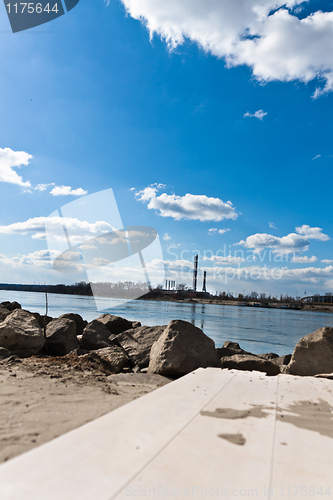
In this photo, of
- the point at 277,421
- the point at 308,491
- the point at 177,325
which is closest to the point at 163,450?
the point at 308,491

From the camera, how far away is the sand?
2.48 m

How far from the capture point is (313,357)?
5184 millimetres

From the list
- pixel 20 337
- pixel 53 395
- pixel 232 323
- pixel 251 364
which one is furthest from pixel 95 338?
A: pixel 232 323

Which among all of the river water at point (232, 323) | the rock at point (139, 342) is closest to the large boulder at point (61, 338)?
the rock at point (139, 342)

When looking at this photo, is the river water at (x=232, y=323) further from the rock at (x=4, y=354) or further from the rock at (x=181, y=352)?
the rock at (x=4, y=354)

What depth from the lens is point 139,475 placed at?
5.42 ft

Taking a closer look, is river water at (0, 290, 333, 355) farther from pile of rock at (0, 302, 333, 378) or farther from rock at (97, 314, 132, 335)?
pile of rock at (0, 302, 333, 378)

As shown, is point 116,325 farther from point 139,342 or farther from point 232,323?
point 232,323

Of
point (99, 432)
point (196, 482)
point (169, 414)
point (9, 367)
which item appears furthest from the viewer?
point (9, 367)

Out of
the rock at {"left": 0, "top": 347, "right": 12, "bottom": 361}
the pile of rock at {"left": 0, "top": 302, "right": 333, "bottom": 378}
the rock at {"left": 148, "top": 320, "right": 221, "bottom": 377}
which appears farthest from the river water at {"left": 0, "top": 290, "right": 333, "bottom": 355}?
Answer: the rock at {"left": 0, "top": 347, "right": 12, "bottom": 361}

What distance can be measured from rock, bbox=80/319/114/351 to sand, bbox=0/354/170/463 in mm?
2002

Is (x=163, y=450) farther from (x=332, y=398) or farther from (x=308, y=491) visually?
(x=332, y=398)

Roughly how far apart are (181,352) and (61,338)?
3412 millimetres

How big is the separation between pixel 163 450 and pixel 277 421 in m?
1.18
